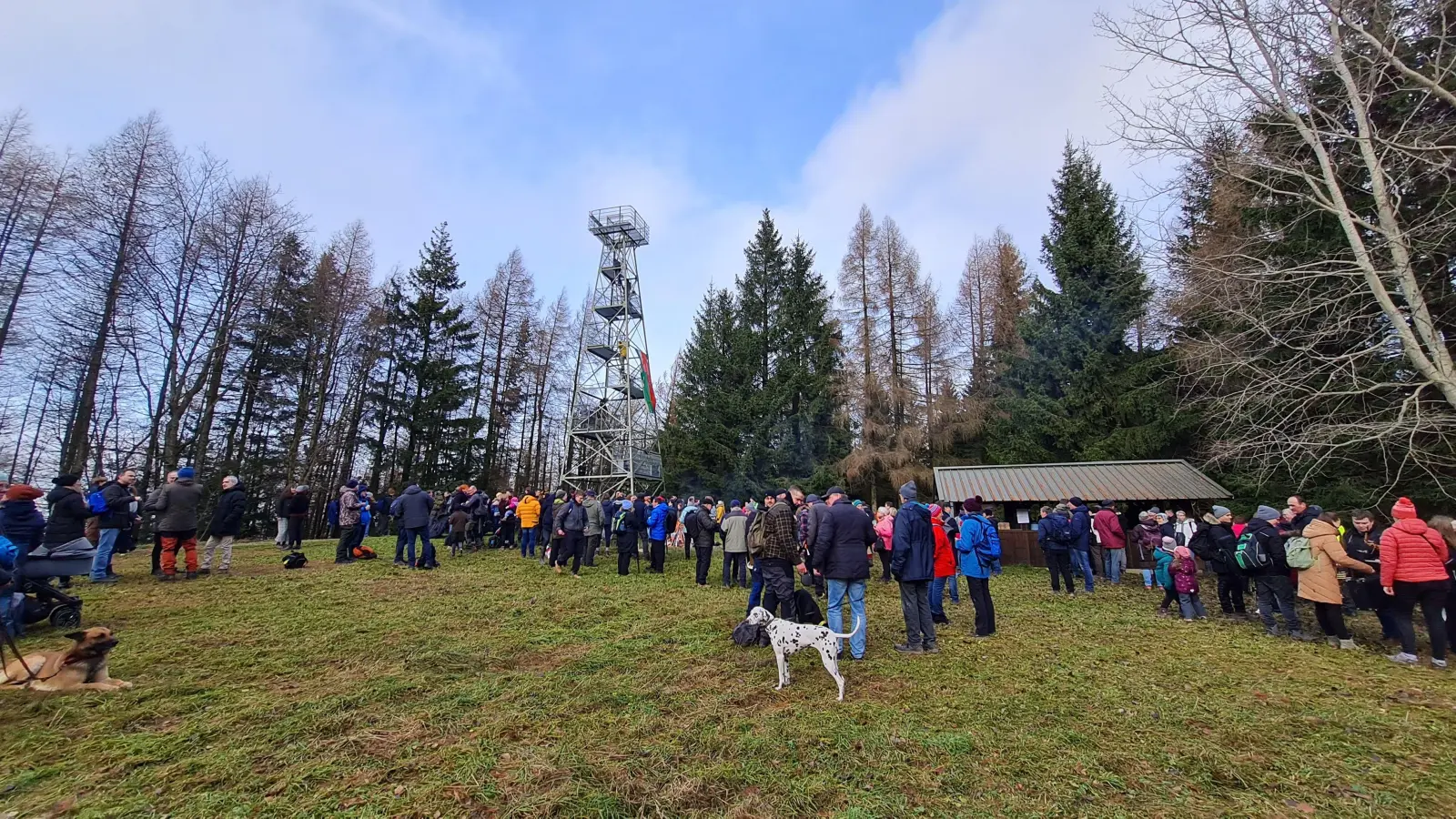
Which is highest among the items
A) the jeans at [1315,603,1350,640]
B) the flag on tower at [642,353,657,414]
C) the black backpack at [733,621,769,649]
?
the flag on tower at [642,353,657,414]

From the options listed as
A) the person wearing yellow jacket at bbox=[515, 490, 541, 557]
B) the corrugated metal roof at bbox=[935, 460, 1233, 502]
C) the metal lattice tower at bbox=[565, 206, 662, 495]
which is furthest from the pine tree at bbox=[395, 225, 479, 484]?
the corrugated metal roof at bbox=[935, 460, 1233, 502]

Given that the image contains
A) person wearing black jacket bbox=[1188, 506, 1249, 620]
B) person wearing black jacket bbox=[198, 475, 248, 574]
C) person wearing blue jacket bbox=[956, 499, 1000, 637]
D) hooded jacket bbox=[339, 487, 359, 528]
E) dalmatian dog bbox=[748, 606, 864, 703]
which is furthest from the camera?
hooded jacket bbox=[339, 487, 359, 528]

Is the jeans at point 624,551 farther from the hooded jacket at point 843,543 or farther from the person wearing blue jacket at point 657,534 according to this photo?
the hooded jacket at point 843,543

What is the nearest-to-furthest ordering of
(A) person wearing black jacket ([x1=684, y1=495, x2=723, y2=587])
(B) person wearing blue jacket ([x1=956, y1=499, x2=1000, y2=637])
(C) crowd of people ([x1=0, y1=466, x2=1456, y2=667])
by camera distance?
(C) crowd of people ([x1=0, y1=466, x2=1456, y2=667])
(B) person wearing blue jacket ([x1=956, y1=499, x2=1000, y2=637])
(A) person wearing black jacket ([x1=684, y1=495, x2=723, y2=587])

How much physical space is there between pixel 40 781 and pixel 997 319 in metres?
34.4

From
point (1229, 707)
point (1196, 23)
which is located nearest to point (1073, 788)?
point (1229, 707)

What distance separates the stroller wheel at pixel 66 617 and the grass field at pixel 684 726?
1.08 feet

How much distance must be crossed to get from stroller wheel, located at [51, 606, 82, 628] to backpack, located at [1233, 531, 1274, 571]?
15112 mm

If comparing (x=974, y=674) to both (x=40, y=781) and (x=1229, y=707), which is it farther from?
(x=40, y=781)

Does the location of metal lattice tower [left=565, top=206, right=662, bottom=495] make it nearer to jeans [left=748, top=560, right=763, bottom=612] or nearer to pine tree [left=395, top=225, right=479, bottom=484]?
pine tree [left=395, top=225, right=479, bottom=484]

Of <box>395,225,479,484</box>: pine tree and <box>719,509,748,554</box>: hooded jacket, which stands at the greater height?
<box>395,225,479,484</box>: pine tree

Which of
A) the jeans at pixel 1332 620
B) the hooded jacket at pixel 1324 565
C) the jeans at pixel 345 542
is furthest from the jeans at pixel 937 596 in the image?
the jeans at pixel 345 542

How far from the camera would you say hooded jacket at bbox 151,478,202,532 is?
28.4ft

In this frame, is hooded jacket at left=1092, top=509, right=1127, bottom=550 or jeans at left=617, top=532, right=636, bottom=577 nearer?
jeans at left=617, top=532, right=636, bottom=577
